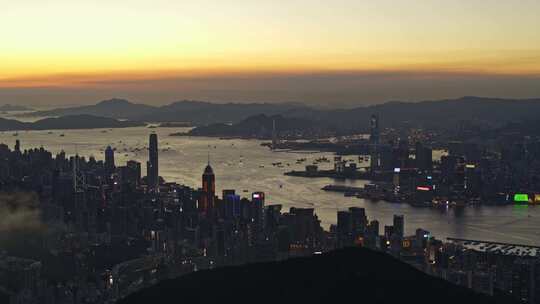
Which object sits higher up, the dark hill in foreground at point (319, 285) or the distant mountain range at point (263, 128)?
the dark hill in foreground at point (319, 285)

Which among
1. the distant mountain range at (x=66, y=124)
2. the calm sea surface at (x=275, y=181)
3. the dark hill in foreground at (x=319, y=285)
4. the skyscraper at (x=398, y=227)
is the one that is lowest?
the calm sea surface at (x=275, y=181)

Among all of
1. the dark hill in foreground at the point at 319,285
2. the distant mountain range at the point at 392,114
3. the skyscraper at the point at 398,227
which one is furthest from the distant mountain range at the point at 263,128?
the dark hill in foreground at the point at 319,285

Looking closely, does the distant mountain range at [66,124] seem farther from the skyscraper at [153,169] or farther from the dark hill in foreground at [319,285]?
the dark hill in foreground at [319,285]

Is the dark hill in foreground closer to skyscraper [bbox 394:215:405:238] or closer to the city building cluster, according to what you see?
the city building cluster

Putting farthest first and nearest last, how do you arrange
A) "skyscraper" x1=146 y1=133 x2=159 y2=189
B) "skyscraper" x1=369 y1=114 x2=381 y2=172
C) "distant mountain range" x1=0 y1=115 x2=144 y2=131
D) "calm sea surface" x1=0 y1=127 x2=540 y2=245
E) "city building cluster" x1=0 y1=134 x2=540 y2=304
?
"distant mountain range" x1=0 y1=115 x2=144 y2=131, "skyscraper" x1=369 y1=114 x2=381 y2=172, "skyscraper" x1=146 y1=133 x2=159 y2=189, "calm sea surface" x1=0 y1=127 x2=540 y2=245, "city building cluster" x1=0 y1=134 x2=540 y2=304

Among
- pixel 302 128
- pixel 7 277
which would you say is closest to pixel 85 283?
pixel 7 277

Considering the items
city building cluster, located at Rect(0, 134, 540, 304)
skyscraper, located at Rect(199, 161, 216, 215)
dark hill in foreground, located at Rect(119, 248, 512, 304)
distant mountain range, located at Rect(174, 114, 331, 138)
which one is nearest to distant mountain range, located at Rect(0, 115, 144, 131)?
distant mountain range, located at Rect(174, 114, 331, 138)

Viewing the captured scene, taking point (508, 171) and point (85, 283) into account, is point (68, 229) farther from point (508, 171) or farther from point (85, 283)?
point (508, 171)
